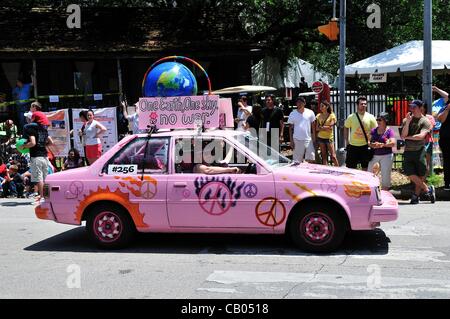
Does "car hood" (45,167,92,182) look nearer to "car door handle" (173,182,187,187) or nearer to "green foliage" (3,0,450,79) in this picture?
"car door handle" (173,182,187,187)

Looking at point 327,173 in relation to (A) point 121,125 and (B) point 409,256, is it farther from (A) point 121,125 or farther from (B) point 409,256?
(A) point 121,125

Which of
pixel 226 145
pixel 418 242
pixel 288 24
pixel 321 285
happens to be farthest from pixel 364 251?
pixel 288 24

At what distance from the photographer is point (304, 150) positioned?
12.7 meters

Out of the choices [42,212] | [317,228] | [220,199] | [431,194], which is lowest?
[431,194]

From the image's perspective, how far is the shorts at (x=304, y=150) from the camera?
41.4 ft

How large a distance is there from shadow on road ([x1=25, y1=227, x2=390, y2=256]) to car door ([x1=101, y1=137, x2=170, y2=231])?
1.53ft

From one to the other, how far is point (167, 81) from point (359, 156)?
13.6ft

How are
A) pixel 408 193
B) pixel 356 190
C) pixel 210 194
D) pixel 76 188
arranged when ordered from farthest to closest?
pixel 408 193 < pixel 76 188 < pixel 210 194 < pixel 356 190

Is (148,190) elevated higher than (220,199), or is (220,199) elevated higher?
(148,190)

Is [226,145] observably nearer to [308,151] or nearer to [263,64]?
Answer: [308,151]

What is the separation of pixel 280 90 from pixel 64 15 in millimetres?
10781

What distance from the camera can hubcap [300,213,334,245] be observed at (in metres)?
6.78

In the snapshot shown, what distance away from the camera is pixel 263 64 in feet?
102

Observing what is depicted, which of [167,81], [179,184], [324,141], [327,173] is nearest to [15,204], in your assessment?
[167,81]
